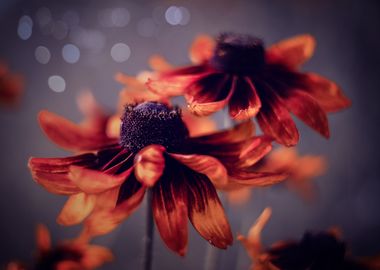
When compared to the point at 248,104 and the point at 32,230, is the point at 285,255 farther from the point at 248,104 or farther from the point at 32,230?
the point at 32,230

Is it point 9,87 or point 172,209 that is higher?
point 9,87

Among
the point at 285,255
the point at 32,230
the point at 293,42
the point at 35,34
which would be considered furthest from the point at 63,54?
the point at 285,255

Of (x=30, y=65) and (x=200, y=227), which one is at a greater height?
(x=30, y=65)

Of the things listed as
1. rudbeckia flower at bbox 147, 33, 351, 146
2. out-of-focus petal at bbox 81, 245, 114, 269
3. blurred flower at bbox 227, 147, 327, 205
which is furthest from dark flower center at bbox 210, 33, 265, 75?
blurred flower at bbox 227, 147, 327, 205


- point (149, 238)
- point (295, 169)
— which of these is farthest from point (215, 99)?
point (295, 169)

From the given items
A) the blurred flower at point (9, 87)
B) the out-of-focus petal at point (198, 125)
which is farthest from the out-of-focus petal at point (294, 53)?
the blurred flower at point (9, 87)

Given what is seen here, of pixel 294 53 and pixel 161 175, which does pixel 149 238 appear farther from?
pixel 294 53
